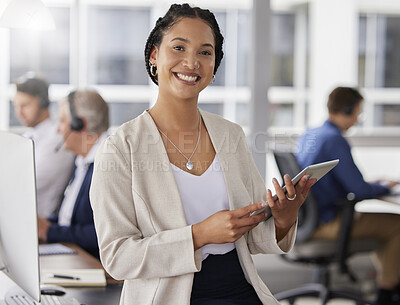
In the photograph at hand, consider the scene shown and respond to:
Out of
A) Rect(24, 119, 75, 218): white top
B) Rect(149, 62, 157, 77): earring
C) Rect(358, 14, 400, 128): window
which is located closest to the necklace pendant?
Rect(149, 62, 157, 77): earring

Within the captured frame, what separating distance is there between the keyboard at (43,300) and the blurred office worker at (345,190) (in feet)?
7.21

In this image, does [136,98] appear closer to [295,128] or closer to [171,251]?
[295,128]

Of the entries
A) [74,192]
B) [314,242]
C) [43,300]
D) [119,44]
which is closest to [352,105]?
[314,242]

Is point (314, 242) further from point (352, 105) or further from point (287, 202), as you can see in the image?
point (287, 202)

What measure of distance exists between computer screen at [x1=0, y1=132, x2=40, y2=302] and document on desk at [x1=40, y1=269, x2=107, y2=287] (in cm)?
41

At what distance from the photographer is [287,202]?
155 cm

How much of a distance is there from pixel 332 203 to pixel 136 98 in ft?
5.80

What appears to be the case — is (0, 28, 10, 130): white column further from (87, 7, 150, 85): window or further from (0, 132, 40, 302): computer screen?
(0, 132, 40, 302): computer screen

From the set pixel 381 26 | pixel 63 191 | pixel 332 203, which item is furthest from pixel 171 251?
pixel 381 26

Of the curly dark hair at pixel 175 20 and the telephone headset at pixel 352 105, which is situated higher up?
the curly dark hair at pixel 175 20

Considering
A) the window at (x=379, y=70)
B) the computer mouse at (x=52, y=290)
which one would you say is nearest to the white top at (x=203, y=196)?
the computer mouse at (x=52, y=290)

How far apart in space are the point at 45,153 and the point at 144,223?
1.92m

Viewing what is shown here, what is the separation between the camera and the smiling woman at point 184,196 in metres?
1.48

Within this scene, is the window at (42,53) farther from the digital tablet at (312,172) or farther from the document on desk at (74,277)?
the digital tablet at (312,172)
